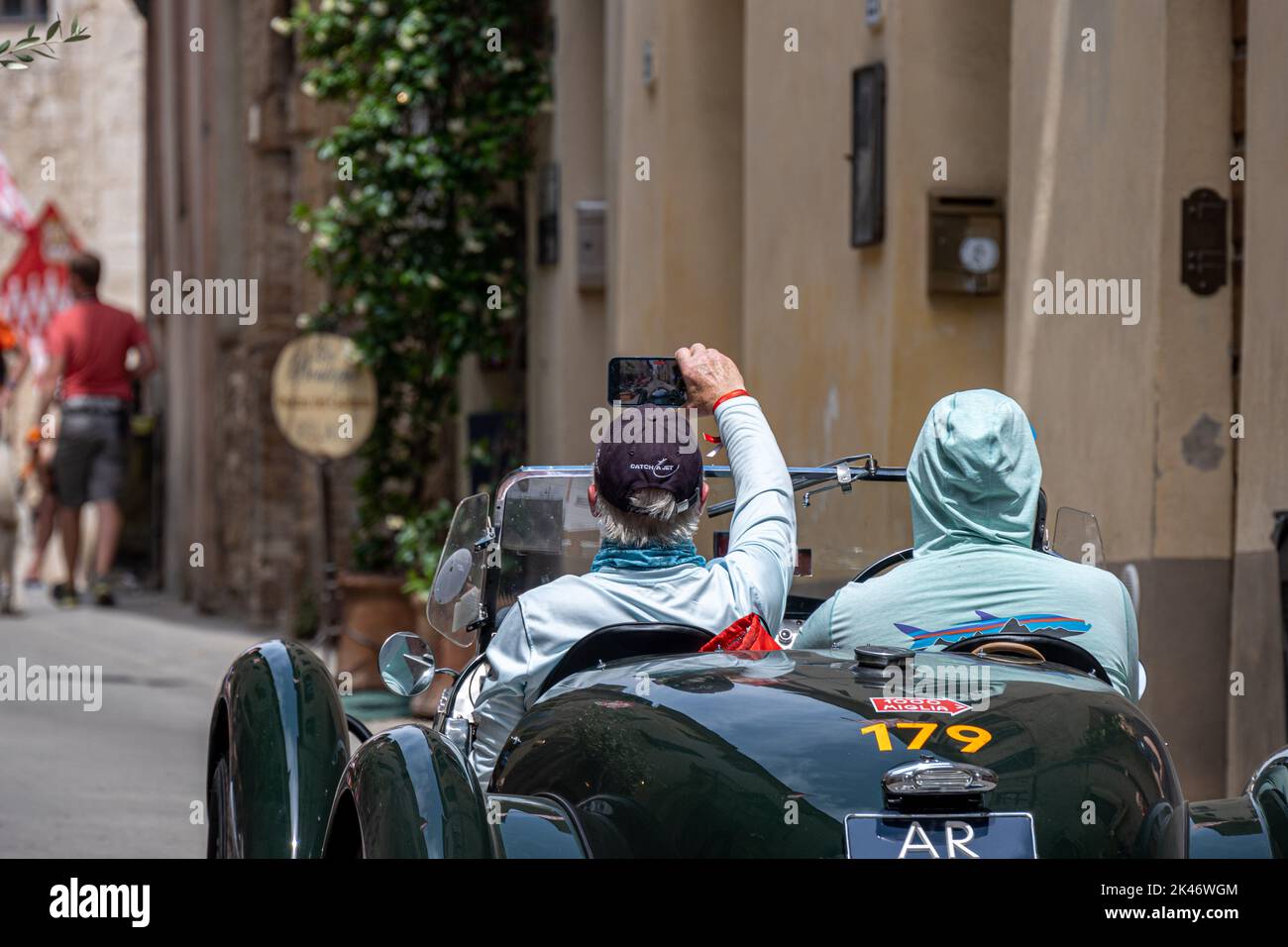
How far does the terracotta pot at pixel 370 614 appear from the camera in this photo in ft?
37.2

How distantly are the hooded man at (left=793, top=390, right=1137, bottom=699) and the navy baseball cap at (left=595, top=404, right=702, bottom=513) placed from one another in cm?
34

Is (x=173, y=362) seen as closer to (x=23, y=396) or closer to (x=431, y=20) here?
(x=23, y=396)

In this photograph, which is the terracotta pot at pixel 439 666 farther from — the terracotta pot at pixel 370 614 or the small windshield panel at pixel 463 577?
the small windshield panel at pixel 463 577

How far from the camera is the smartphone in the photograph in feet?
12.6

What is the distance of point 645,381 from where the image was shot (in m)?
3.86

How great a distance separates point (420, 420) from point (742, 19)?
3388mm

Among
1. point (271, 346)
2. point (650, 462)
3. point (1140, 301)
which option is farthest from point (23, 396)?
point (650, 462)

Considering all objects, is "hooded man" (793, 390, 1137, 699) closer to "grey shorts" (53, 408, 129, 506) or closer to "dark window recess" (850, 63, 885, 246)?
"dark window recess" (850, 63, 885, 246)

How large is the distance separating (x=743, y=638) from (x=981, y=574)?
43 centimetres

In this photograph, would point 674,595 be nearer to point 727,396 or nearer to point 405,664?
point 727,396

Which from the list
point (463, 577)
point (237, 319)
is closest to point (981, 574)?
point (463, 577)

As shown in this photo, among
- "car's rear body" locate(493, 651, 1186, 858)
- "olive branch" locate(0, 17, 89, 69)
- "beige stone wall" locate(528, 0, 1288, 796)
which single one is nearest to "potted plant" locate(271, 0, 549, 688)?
"beige stone wall" locate(528, 0, 1288, 796)
